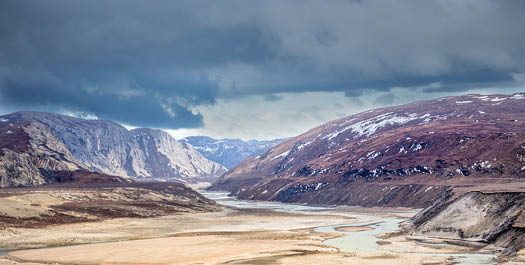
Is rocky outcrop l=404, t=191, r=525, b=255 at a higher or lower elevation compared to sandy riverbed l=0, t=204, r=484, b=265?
higher

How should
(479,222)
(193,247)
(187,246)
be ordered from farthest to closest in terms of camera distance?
(187,246)
(193,247)
(479,222)

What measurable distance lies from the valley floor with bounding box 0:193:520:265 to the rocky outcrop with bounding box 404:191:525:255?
4041 mm

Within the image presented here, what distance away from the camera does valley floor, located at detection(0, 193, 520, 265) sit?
62719 mm

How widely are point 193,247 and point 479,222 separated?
42.8 metres

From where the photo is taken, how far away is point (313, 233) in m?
96.2

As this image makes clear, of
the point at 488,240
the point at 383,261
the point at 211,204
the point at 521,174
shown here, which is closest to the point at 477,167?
the point at 521,174

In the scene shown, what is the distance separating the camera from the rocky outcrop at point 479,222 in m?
64.4

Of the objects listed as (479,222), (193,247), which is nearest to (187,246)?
(193,247)

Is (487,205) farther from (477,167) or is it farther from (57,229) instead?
(477,167)

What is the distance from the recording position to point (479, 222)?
7269 cm

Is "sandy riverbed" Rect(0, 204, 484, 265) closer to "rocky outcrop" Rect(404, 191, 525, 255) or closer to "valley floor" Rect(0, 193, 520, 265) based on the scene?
"valley floor" Rect(0, 193, 520, 265)

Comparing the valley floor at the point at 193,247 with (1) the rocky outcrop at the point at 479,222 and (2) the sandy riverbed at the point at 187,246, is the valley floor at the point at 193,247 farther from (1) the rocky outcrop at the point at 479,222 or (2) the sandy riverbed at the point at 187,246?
(1) the rocky outcrop at the point at 479,222

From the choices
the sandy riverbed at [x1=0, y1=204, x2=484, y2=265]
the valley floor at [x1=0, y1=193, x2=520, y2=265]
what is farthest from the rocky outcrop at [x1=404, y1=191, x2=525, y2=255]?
the sandy riverbed at [x1=0, y1=204, x2=484, y2=265]

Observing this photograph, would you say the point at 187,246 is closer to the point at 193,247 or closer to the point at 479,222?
the point at 193,247
